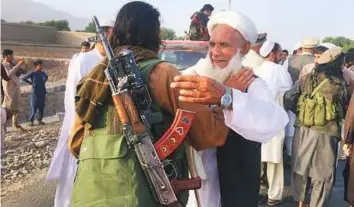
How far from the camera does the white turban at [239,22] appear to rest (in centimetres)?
258

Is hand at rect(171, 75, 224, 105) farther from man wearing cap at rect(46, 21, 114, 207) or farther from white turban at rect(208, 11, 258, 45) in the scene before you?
man wearing cap at rect(46, 21, 114, 207)

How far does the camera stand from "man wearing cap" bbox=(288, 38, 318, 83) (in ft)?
21.0

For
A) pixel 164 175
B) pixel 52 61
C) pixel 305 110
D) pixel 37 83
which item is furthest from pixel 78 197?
pixel 52 61

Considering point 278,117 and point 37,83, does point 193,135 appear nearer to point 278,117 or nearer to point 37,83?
point 278,117

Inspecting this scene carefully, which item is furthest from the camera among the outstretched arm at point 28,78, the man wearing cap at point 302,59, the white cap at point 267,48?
the outstretched arm at point 28,78

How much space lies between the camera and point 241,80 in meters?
2.42

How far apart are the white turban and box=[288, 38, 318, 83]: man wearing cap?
3923 millimetres

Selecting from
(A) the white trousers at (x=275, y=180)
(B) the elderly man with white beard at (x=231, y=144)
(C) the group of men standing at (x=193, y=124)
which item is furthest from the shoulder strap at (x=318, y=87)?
(B) the elderly man with white beard at (x=231, y=144)

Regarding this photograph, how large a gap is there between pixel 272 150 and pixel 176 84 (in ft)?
11.8

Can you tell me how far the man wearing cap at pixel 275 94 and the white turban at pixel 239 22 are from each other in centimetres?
238

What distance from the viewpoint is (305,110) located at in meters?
4.34

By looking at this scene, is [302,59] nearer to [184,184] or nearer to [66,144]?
[66,144]

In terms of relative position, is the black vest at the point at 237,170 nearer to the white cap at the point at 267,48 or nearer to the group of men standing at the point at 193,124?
the group of men standing at the point at 193,124

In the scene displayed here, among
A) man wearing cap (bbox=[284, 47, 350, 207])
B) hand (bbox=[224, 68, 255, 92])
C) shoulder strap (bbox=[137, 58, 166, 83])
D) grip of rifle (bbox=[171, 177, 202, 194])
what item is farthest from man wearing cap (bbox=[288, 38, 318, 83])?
shoulder strap (bbox=[137, 58, 166, 83])
